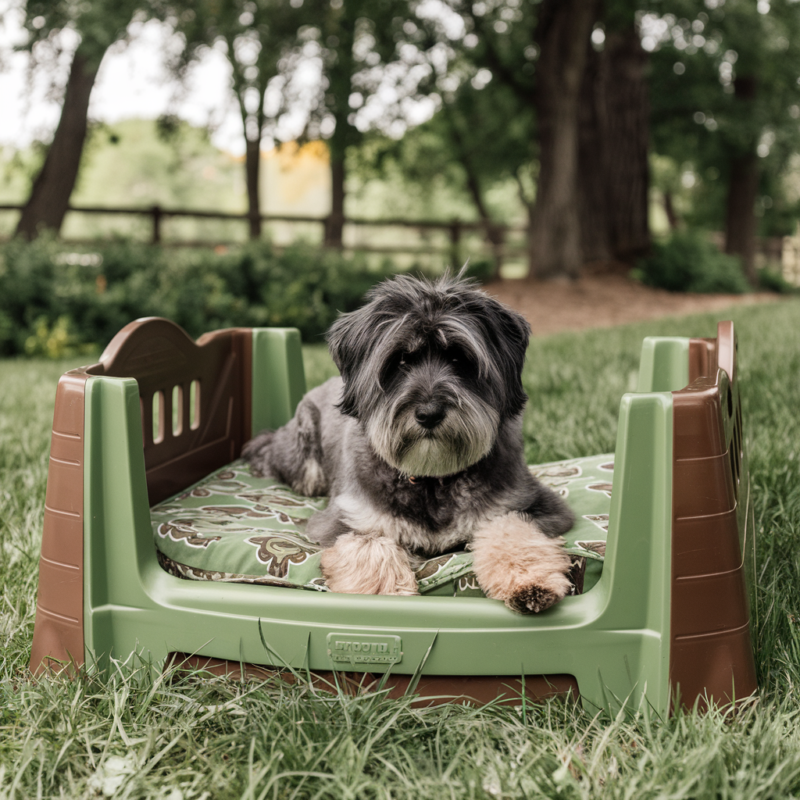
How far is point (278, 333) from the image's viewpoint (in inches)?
168

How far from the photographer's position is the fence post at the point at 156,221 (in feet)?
48.0

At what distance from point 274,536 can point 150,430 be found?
3.09ft

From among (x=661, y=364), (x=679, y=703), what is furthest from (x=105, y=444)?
(x=661, y=364)

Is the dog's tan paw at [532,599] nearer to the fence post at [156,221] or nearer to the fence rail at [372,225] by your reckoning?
the fence rail at [372,225]

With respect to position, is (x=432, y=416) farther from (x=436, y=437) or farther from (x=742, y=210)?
(x=742, y=210)

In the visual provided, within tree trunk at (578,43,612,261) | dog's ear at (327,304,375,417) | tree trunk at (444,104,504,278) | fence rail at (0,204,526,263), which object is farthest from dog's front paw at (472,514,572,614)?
tree trunk at (578,43,612,261)

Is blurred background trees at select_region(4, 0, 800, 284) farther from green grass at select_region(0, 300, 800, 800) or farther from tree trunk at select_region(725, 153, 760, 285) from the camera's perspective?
green grass at select_region(0, 300, 800, 800)

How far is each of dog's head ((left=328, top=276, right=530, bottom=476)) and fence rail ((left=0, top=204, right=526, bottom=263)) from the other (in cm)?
1116

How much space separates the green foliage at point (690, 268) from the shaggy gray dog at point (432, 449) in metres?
14.2

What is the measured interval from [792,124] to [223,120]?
1487 centimetres

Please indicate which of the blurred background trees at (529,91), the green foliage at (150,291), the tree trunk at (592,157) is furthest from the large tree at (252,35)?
the tree trunk at (592,157)

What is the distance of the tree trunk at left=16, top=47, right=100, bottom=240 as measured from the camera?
12531 mm

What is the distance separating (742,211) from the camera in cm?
2105

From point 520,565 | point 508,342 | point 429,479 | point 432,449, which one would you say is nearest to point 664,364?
point 508,342
